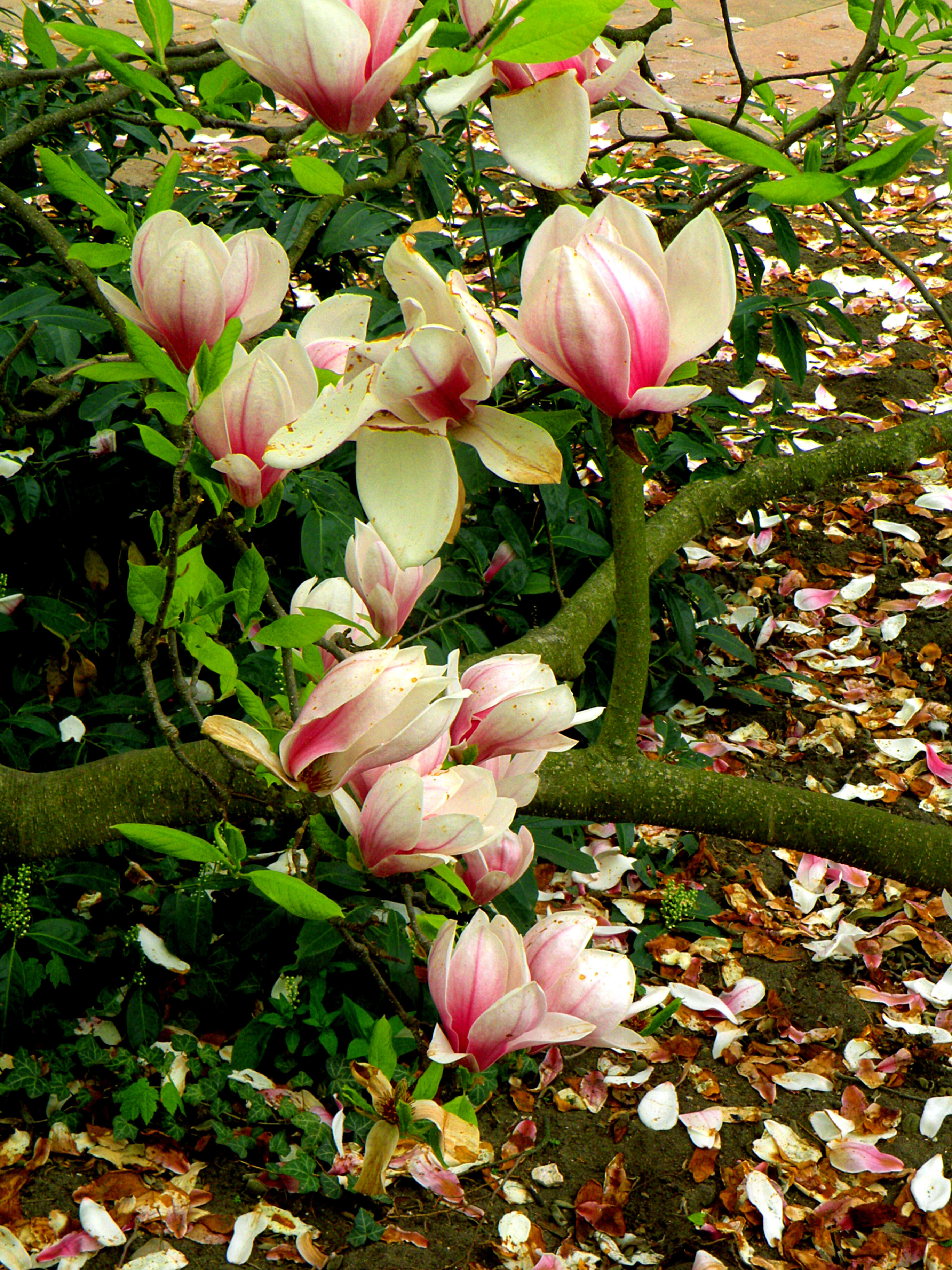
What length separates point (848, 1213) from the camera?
1528 mm

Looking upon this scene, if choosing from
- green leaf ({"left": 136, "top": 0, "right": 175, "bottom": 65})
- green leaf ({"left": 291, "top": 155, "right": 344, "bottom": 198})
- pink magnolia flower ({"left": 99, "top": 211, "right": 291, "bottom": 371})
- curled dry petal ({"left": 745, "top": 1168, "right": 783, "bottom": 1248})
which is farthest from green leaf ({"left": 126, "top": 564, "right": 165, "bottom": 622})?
curled dry petal ({"left": 745, "top": 1168, "right": 783, "bottom": 1248})

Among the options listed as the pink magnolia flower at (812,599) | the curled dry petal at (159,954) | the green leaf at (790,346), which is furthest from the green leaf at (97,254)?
the pink magnolia flower at (812,599)

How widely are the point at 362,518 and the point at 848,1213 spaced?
1.20m

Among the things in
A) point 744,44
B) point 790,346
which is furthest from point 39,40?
point 744,44

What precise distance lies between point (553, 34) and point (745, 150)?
9 cm

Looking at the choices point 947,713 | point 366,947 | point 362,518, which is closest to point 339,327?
point 366,947

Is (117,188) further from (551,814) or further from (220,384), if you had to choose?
(220,384)

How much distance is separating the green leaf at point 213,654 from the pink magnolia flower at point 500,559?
4.56 ft

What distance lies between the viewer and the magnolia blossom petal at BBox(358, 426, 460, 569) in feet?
1.59

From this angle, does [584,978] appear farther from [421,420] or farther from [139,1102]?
[139,1102]

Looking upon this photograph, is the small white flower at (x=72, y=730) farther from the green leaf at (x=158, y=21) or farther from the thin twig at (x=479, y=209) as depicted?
the green leaf at (x=158, y=21)

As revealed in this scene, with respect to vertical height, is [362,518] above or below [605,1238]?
above

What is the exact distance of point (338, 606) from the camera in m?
0.69

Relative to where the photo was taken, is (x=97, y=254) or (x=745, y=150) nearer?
(x=745, y=150)
